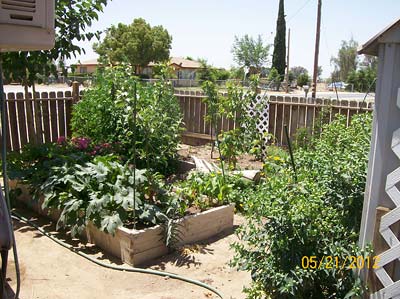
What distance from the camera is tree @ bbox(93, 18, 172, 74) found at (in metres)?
36.9

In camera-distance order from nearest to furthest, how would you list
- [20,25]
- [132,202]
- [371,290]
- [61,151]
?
[20,25] → [371,290] → [132,202] → [61,151]

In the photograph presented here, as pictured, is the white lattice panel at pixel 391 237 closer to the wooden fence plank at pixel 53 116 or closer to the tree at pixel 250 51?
the wooden fence plank at pixel 53 116

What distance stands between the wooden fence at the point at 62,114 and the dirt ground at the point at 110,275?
3473 mm

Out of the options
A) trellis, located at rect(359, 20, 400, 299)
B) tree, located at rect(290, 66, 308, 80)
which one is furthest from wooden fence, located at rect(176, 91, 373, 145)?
tree, located at rect(290, 66, 308, 80)

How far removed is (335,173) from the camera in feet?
8.04

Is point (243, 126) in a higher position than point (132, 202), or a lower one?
higher

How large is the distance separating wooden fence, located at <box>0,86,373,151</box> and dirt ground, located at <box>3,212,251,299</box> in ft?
11.4

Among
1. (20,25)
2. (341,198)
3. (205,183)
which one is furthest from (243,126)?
(20,25)

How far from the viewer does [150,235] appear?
11.2 ft

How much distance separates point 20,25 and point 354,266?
2208 millimetres

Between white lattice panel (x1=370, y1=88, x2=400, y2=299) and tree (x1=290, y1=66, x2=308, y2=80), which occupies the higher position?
tree (x1=290, y1=66, x2=308, y2=80)

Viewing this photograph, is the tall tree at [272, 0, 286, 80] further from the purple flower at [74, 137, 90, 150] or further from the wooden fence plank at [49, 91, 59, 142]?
the purple flower at [74, 137, 90, 150]

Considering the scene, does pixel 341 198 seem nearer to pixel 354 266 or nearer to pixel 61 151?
pixel 354 266
